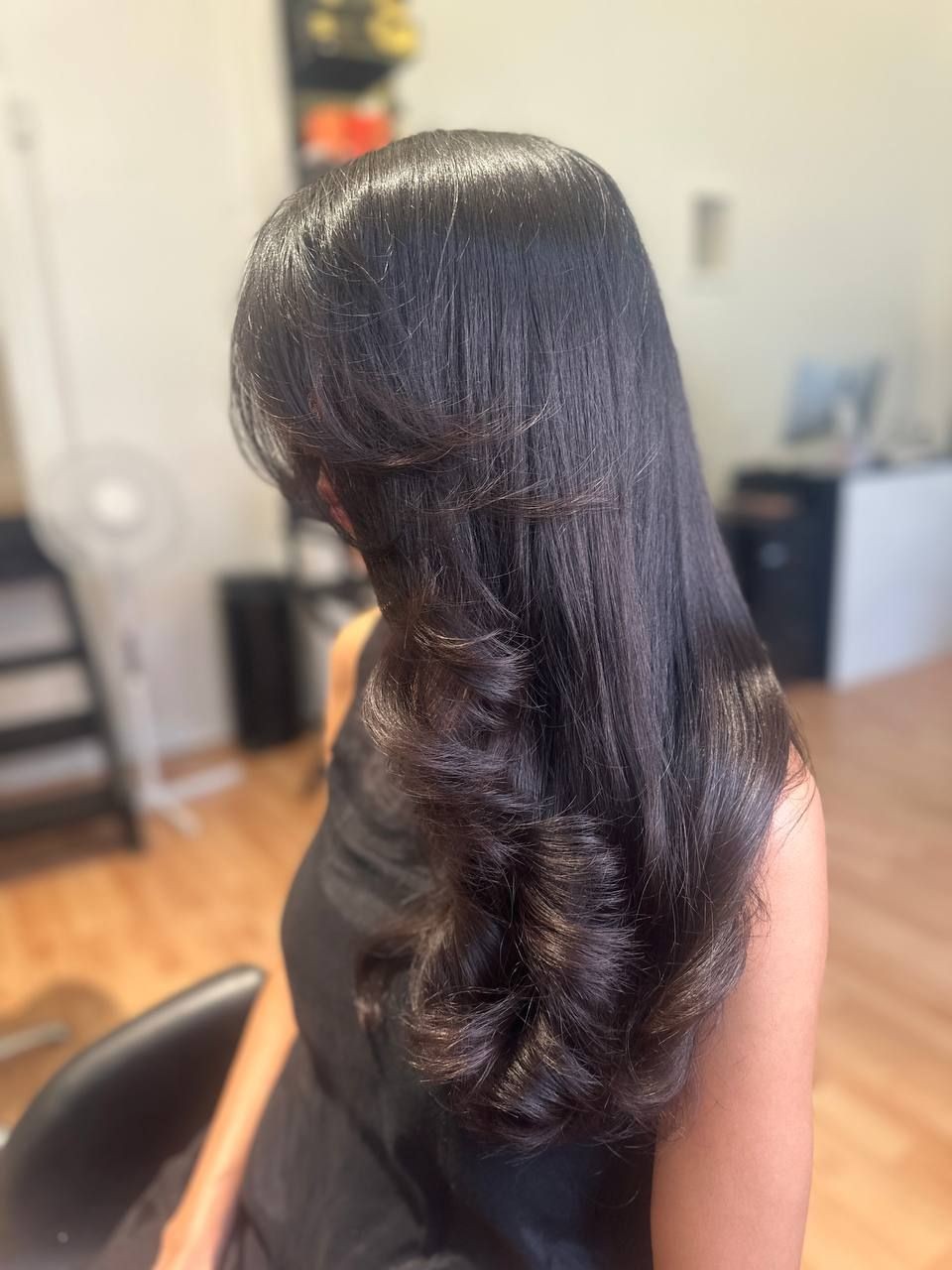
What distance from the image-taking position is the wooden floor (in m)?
1.42

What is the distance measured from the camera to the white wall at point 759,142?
319 centimetres

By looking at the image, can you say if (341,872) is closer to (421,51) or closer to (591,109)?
(421,51)

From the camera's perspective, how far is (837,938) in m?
2.01

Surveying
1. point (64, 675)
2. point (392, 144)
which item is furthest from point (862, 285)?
point (392, 144)

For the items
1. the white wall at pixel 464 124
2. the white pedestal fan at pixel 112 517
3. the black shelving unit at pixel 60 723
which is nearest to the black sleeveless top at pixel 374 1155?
the white wall at pixel 464 124

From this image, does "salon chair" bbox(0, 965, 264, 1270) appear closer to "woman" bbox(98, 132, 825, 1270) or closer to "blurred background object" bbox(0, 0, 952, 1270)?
"woman" bbox(98, 132, 825, 1270)

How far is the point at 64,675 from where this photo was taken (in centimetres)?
292

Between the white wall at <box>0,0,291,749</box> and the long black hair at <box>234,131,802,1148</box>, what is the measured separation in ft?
6.77

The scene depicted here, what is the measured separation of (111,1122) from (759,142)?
408 cm

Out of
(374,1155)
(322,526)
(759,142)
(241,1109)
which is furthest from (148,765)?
(759,142)

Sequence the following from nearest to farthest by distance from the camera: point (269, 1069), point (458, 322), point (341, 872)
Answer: point (458, 322) → point (341, 872) → point (269, 1069)

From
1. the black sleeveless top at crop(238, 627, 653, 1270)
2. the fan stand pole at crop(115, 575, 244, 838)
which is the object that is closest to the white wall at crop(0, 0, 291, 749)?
the fan stand pole at crop(115, 575, 244, 838)

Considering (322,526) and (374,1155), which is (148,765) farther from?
(374,1155)

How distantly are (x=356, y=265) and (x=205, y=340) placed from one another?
2.65 m
